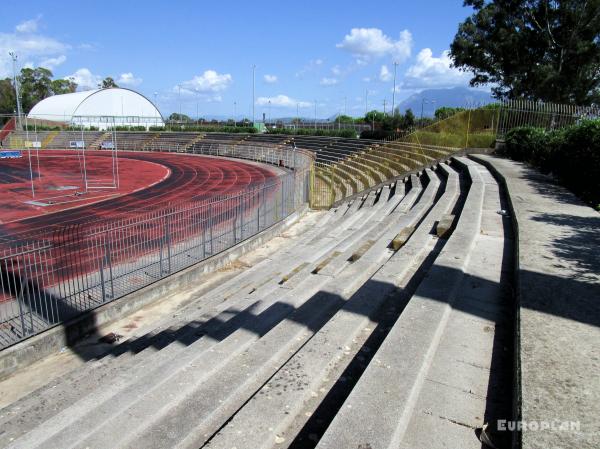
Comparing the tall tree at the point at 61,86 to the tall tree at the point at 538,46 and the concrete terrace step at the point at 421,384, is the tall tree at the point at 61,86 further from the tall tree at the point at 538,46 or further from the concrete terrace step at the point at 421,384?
the concrete terrace step at the point at 421,384

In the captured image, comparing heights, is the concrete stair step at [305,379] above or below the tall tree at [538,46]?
below

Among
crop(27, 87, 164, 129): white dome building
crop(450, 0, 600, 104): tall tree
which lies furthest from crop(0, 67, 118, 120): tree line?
crop(450, 0, 600, 104): tall tree

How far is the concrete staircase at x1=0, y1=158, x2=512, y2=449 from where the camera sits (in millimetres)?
3027

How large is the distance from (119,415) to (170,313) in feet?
17.7

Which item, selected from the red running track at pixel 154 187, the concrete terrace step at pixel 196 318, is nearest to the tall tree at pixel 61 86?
the red running track at pixel 154 187

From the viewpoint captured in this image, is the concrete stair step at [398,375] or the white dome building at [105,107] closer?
the concrete stair step at [398,375]

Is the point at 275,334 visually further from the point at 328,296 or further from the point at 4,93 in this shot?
the point at 4,93

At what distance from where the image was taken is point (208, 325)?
6469 millimetres

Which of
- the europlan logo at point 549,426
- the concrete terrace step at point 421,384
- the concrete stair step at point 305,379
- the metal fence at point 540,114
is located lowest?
the concrete stair step at point 305,379

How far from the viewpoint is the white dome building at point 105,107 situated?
69.2 m

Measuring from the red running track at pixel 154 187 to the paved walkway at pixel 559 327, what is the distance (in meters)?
8.19

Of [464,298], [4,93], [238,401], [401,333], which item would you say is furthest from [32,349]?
[4,93]

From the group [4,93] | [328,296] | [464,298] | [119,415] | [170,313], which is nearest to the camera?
[119,415]

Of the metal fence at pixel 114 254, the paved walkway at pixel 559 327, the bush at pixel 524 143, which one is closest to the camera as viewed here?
the paved walkway at pixel 559 327
